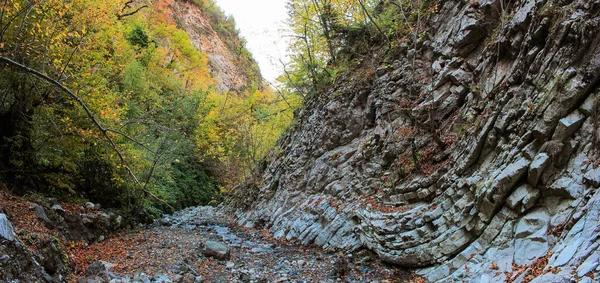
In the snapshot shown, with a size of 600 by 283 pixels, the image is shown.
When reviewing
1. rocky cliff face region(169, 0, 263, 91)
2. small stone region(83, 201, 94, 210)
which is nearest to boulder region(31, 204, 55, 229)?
small stone region(83, 201, 94, 210)

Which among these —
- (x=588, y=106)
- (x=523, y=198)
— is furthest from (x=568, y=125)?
(x=523, y=198)

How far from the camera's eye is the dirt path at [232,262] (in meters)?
7.53

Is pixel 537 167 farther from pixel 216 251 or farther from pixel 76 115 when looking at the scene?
pixel 76 115

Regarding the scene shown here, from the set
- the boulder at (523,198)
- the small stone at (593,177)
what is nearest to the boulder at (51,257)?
the boulder at (523,198)

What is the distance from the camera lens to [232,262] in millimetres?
9383

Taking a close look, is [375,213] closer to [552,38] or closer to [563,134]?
[563,134]

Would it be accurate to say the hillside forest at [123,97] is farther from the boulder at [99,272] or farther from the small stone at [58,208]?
the boulder at [99,272]

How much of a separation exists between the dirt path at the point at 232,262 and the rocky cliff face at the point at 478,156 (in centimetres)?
53

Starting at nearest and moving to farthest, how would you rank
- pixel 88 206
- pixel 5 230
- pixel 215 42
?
pixel 5 230, pixel 88 206, pixel 215 42

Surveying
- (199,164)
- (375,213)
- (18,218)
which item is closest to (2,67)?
(18,218)

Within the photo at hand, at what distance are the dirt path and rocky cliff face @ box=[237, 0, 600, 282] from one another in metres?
0.53

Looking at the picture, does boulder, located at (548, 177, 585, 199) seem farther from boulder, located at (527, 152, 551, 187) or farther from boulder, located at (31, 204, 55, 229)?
boulder, located at (31, 204, 55, 229)

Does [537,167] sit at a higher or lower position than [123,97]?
higher

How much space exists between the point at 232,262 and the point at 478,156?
23.2ft
